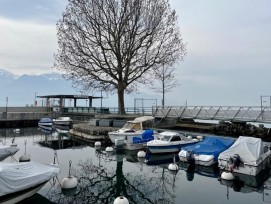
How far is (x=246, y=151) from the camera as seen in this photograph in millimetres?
18078

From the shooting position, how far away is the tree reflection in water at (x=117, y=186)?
13.3 meters

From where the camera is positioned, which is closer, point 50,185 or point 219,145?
point 50,185

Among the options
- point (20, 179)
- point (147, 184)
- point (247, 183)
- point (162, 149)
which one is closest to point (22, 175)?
point (20, 179)

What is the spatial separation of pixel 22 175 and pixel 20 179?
24cm

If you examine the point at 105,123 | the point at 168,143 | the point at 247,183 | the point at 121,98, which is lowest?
the point at 247,183

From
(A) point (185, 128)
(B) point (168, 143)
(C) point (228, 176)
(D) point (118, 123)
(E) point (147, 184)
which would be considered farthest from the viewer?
(A) point (185, 128)

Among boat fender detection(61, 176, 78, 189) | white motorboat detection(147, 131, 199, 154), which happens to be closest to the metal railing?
white motorboat detection(147, 131, 199, 154)

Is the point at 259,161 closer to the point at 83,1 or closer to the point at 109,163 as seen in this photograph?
the point at 109,163

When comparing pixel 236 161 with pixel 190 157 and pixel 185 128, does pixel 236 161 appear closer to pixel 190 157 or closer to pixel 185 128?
pixel 190 157

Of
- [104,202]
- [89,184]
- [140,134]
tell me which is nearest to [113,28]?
[140,134]

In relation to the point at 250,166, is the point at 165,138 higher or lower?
higher

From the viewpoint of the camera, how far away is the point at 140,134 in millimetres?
27078

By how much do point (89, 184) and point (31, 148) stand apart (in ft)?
48.9

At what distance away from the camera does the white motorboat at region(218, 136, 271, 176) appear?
57.2 feet
